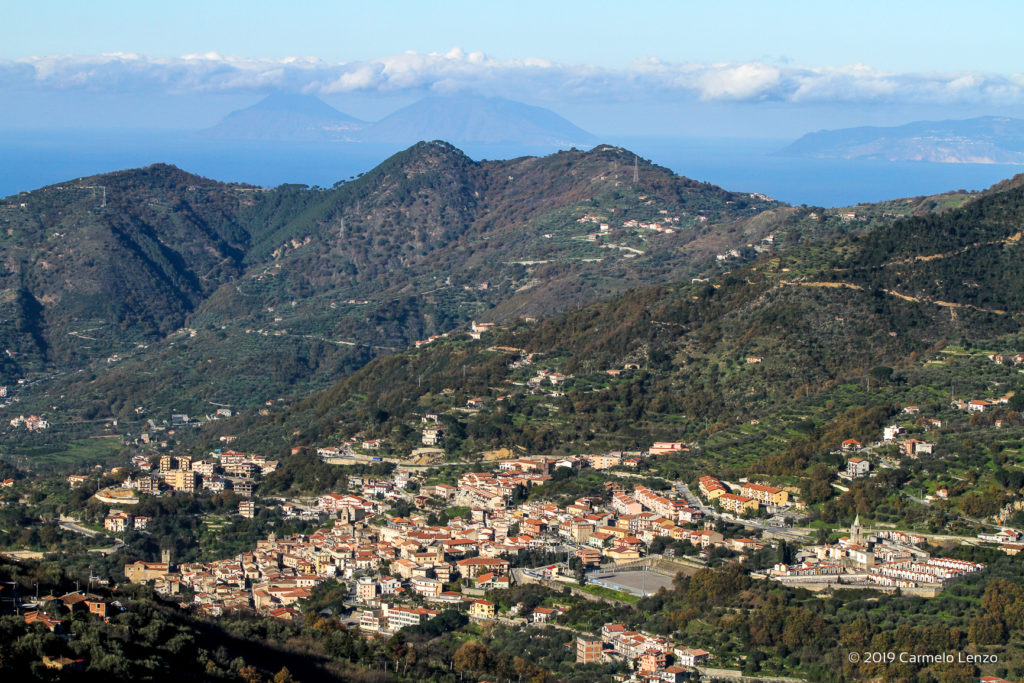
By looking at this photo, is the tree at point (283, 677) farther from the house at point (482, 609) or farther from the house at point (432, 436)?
the house at point (432, 436)

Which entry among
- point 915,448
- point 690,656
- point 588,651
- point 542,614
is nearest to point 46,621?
point 588,651

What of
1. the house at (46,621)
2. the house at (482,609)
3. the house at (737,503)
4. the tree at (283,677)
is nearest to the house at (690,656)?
the house at (482,609)

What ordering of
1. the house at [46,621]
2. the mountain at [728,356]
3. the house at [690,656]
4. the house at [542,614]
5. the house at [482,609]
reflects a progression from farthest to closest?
the mountain at [728,356] < the house at [482,609] < the house at [542,614] < the house at [690,656] < the house at [46,621]

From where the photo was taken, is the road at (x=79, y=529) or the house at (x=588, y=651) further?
the road at (x=79, y=529)

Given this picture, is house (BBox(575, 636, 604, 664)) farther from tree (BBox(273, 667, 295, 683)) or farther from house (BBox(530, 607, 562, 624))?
tree (BBox(273, 667, 295, 683))

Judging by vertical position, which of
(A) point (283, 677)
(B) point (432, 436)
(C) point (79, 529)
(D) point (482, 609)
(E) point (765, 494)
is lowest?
(D) point (482, 609)

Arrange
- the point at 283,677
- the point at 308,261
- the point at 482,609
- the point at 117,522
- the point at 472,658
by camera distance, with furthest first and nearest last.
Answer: the point at 308,261 → the point at 117,522 → the point at 482,609 → the point at 472,658 → the point at 283,677

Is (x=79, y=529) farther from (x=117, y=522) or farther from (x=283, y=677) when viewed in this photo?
(x=283, y=677)

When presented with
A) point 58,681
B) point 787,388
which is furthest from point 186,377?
point 58,681
